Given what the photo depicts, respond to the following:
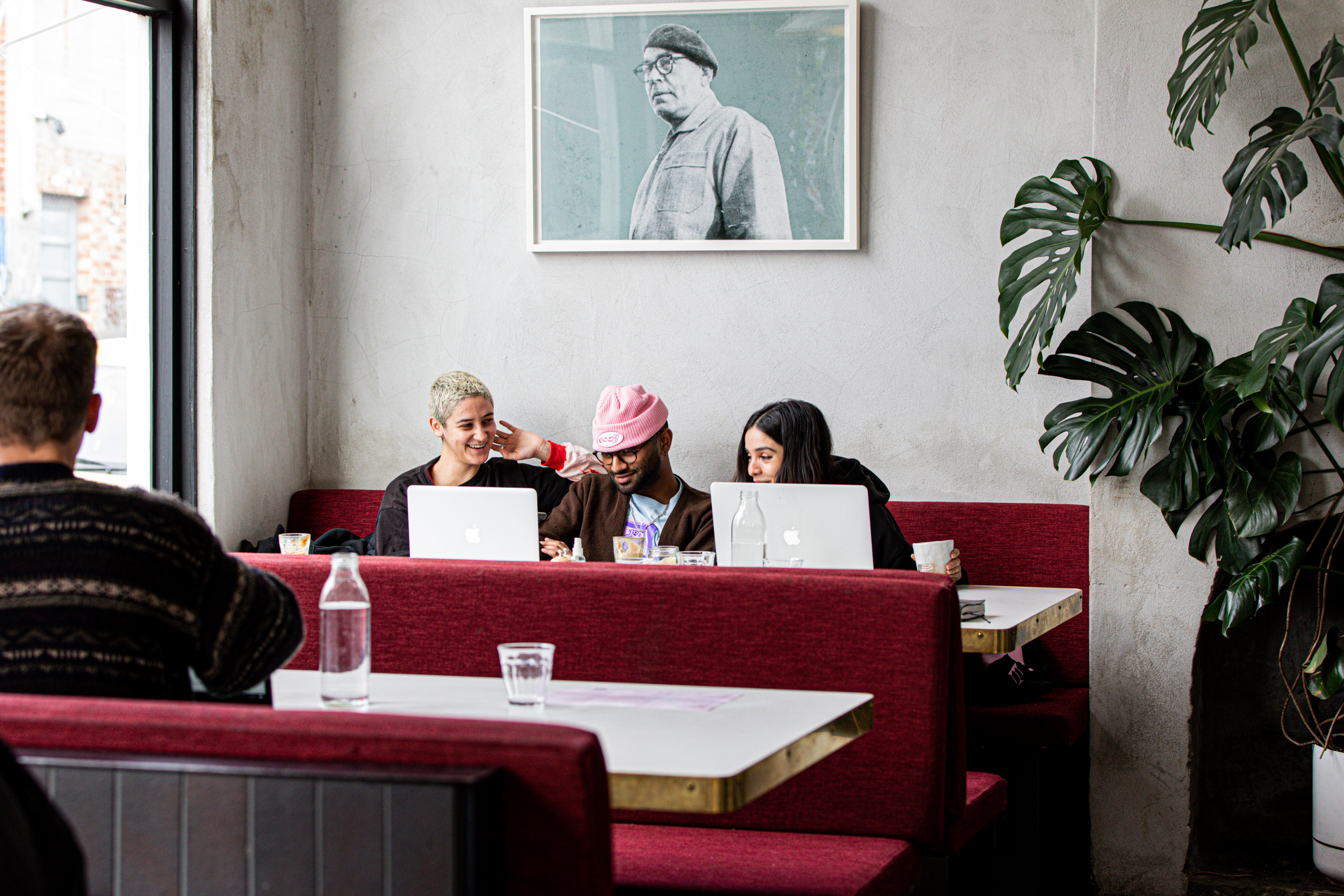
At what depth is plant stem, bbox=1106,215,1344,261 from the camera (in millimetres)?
3178

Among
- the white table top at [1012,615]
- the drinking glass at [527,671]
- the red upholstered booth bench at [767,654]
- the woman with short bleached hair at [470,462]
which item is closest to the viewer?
the drinking glass at [527,671]

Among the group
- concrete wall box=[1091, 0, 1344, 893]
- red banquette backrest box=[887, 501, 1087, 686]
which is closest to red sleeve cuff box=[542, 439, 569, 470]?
red banquette backrest box=[887, 501, 1087, 686]

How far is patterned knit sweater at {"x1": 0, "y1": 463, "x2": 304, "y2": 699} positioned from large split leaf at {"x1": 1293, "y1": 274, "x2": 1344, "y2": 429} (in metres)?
2.36

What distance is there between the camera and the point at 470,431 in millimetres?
3961

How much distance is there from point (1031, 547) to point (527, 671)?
2.45 metres

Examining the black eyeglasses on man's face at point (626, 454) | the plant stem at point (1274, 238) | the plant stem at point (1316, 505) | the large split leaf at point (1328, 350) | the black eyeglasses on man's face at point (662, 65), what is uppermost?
the black eyeglasses on man's face at point (662, 65)

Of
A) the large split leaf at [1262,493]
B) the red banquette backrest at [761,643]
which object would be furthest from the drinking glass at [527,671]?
the large split leaf at [1262,493]

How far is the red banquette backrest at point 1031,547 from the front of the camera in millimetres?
3631

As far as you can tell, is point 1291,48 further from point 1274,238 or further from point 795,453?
point 795,453

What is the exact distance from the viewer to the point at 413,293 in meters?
4.43

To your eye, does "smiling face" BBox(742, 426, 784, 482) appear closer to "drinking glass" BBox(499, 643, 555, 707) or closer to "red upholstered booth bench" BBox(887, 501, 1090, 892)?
"red upholstered booth bench" BBox(887, 501, 1090, 892)

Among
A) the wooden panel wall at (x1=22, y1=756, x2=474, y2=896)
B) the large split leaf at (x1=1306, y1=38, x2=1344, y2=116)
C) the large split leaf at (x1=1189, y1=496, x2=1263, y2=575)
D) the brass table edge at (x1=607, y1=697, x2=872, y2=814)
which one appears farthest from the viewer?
the large split leaf at (x1=1189, y1=496, x2=1263, y2=575)

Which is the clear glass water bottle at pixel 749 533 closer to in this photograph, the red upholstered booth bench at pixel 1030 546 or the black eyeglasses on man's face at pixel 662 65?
the red upholstered booth bench at pixel 1030 546

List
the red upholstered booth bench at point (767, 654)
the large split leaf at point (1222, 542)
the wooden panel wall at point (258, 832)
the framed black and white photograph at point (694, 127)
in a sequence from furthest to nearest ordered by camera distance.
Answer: the framed black and white photograph at point (694, 127) < the large split leaf at point (1222, 542) < the red upholstered booth bench at point (767, 654) < the wooden panel wall at point (258, 832)
